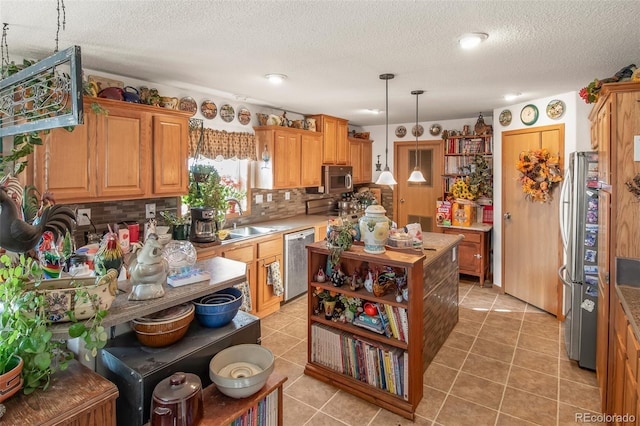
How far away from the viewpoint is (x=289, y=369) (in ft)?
9.56

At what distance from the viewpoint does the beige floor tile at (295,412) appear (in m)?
2.31

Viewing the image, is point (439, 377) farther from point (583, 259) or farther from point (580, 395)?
point (583, 259)

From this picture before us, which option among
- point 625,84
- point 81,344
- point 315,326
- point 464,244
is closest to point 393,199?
point 464,244

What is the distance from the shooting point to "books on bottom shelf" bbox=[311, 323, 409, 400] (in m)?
2.40

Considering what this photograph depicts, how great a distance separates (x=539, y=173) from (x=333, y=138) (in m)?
2.65

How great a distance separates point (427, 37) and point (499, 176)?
9.65ft

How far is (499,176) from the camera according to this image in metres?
4.61

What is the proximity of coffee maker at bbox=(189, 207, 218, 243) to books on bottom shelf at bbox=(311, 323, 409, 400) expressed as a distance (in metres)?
1.31

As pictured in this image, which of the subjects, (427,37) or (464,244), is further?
(464,244)

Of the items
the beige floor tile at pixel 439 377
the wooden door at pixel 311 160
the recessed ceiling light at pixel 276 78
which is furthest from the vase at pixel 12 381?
the wooden door at pixel 311 160

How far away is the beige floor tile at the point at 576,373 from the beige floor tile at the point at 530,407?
404 mm

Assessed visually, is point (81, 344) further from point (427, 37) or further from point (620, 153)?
point (620, 153)

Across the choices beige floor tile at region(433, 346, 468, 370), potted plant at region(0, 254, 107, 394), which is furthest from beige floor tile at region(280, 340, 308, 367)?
potted plant at region(0, 254, 107, 394)

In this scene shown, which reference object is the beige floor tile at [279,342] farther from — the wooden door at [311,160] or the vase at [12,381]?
the vase at [12,381]
